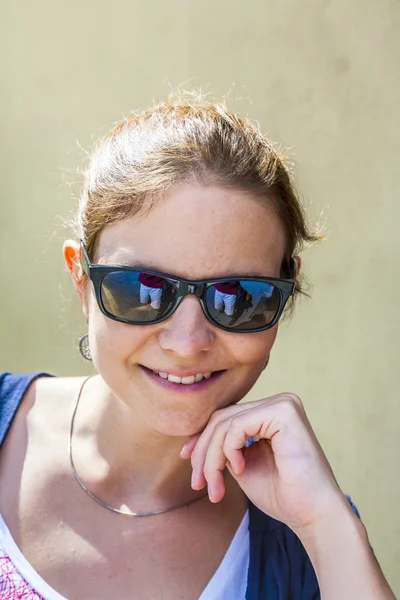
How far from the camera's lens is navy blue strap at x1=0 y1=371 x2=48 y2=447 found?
1.96 meters

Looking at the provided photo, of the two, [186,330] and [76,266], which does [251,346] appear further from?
[76,266]

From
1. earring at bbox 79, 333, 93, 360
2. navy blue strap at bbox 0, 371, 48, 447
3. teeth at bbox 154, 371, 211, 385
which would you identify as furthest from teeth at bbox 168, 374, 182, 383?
navy blue strap at bbox 0, 371, 48, 447

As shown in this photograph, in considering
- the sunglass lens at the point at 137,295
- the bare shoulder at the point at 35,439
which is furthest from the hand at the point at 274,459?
the bare shoulder at the point at 35,439

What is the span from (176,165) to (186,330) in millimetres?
389

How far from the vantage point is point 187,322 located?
1.54 m

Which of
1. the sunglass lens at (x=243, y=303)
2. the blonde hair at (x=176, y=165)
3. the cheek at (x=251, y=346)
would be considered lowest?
the cheek at (x=251, y=346)

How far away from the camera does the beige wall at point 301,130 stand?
2975 mm

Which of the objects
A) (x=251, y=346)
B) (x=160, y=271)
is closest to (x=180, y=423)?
(x=251, y=346)

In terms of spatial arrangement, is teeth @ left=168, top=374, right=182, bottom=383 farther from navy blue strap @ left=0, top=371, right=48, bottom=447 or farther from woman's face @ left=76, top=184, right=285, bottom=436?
navy blue strap @ left=0, top=371, right=48, bottom=447

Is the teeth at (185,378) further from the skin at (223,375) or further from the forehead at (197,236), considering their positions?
the forehead at (197,236)

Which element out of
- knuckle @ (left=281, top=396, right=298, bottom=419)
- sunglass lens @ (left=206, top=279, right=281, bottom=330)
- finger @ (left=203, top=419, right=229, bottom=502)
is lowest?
finger @ (left=203, top=419, right=229, bottom=502)

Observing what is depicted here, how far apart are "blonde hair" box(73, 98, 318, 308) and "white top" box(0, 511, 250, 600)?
727 mm

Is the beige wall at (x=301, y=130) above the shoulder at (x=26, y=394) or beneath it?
above

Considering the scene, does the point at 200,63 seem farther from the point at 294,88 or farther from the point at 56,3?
the point at 56,3
